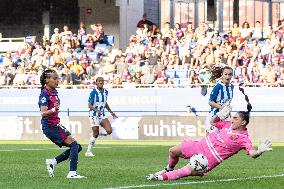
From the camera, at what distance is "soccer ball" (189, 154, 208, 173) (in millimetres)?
13508

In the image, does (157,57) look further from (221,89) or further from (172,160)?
(172,160)

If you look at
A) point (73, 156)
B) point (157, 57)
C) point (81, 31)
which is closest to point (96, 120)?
point (73, 156)

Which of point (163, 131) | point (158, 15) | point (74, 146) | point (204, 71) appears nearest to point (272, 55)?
point (204, 71)

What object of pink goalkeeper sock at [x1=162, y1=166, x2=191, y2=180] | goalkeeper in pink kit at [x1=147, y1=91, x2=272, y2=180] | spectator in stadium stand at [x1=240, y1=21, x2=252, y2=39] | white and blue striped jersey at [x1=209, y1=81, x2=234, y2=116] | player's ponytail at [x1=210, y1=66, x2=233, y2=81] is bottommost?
pink goalkeeper sock at [x1=162, y1=166, x2=191, y2=180]

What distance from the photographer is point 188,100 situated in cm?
3722

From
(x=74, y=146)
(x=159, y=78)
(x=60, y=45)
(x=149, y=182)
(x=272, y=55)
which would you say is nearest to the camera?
(x=149, y=182)

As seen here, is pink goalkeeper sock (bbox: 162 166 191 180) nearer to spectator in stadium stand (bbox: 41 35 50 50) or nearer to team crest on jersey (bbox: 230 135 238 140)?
team crest on jersey (bbox: 230 135 238 140)

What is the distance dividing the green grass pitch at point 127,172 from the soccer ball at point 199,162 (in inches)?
9.7

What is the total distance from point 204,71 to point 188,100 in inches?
64.6

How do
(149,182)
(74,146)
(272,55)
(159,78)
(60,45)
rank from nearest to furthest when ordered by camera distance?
1. (149,182)
2. (74,146)
3. (272,55)
4. (159,78)
5. (60,45)

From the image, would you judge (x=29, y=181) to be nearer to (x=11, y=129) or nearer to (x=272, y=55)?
(x=272, y=55)

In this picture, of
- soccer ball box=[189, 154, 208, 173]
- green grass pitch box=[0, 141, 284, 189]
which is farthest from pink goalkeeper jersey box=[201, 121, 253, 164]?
green grass pitch box=[0, 141, 284, 189]

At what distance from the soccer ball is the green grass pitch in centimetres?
25

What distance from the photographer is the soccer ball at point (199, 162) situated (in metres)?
13.5
